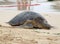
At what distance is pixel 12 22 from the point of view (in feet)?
15.8

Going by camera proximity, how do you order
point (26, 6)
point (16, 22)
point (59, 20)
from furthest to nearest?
point (26, 6) → point (59, 20) → point (16, 22)

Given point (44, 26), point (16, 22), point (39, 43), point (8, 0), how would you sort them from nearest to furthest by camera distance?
point (39, 43) → point (44, 26) → point (16, 22) → point (8, 0)

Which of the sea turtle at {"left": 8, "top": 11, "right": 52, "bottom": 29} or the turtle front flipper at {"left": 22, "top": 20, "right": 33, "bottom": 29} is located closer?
the turtle front flipper at {"left": 22, "top": 20, "right": 33, "bottom": 29}

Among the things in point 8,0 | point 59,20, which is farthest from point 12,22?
point 8,0

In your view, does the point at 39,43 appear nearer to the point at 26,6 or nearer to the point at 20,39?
the point at 20,39

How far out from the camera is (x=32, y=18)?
4418 millimetres

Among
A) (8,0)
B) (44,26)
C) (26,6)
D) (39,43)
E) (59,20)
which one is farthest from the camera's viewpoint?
(8,0)

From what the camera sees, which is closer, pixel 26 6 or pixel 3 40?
pixel 3 40

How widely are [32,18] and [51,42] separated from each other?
1651mm

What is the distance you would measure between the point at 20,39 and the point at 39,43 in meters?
0.31

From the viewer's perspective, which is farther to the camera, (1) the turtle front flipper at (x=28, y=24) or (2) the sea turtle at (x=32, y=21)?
(2) the sea turtle at (x=32, y=21)

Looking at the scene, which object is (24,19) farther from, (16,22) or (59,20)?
(59,20)

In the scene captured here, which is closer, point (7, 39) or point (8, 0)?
point (7, 39)

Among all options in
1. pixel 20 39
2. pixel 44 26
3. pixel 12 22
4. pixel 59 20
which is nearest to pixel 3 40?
pixel 20 39
